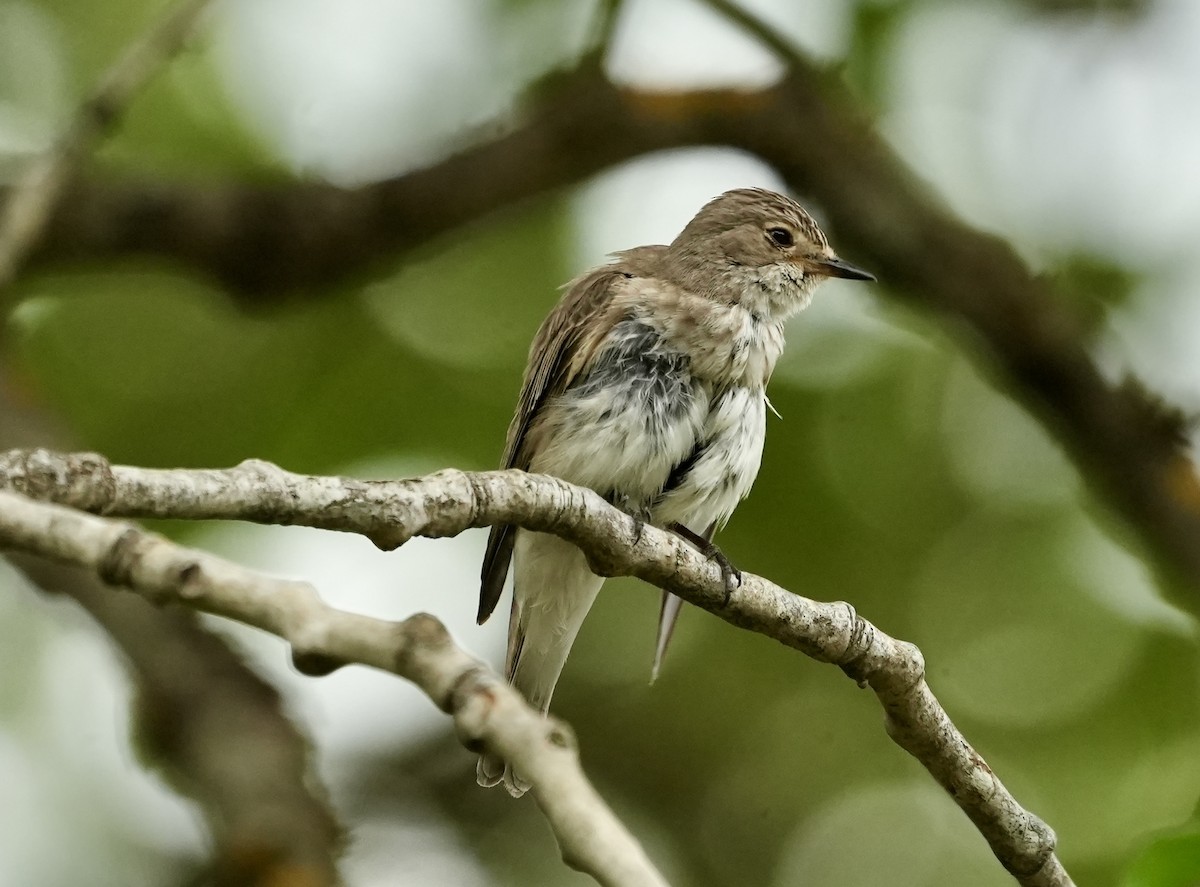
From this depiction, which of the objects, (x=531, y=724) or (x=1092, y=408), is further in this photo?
(x=1092, y=408)

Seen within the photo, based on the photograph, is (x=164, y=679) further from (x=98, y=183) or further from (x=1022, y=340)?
(x=1022, y=340)

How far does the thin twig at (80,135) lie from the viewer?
4195 millimetres

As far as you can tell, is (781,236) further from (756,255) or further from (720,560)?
(720,560)

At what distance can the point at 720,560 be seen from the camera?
419 centimetres

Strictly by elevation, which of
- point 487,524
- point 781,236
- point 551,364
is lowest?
point 487,524

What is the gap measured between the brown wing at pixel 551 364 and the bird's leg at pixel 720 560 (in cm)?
58

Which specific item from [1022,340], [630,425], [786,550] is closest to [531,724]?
[630,425]

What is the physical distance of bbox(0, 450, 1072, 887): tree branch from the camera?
2080 mm

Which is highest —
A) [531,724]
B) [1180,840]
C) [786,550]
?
[786,550]

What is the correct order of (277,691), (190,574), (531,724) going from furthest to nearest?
(277,691), (190,574), (531,724)

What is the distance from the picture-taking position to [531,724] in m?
1.96

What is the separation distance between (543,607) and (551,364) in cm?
92

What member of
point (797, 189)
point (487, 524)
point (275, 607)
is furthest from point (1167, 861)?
point (797, 189)

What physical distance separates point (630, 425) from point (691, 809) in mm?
3562
